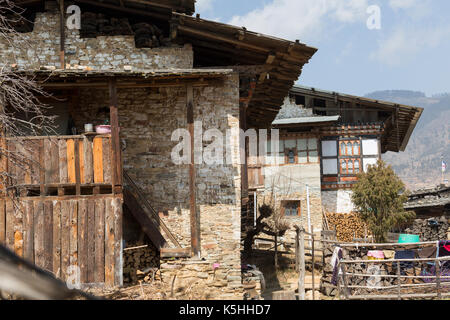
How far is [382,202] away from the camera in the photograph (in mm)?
20516

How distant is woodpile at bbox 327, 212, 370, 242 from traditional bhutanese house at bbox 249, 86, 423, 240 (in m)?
0.39

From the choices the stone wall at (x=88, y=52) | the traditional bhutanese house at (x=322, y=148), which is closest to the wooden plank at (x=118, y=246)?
the stone wall at (x=88, y=52)

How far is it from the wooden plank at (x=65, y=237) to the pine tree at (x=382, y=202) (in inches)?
563

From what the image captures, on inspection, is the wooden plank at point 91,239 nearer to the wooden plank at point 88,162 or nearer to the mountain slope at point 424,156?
the wooden plank at point 88,162

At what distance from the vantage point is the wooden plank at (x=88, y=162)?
931 centimetres

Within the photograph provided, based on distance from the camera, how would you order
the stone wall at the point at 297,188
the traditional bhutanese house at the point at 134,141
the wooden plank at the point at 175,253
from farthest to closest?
1. the stone wall at the point at 297,188
2. the wooden plank at the point at 175,253
3. the traditional bhutanese house at the point at 134,141

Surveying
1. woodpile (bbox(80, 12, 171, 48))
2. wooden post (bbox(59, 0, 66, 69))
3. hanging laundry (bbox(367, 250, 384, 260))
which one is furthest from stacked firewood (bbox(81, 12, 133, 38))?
hanging laundry (bbox(367, 250, 384, 260))

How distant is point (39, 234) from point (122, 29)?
17.7 ft

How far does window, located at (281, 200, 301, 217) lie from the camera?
80.4 ft

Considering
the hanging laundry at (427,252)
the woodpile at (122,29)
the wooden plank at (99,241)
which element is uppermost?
the woodpile at (122,29)

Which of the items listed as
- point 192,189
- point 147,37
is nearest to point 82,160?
point 192,189

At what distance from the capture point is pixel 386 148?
29328mm
